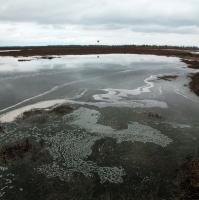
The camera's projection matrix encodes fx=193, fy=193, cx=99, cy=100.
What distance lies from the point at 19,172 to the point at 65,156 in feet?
8.75

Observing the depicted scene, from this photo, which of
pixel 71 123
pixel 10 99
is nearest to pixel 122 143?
pixel 71 123

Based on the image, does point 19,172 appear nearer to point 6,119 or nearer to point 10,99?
point 6,119

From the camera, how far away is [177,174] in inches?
397

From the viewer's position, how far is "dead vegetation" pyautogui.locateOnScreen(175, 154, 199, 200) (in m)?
8.76

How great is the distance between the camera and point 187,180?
955 centimetres

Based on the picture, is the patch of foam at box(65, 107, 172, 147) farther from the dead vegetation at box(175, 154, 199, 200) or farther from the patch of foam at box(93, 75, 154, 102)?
the patch of foam at box(93, 75, 154, 102)

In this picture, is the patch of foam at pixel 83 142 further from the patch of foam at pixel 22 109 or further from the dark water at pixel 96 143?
the patch of foam at pixel 22 109

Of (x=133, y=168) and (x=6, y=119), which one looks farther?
(x=6, y=119)

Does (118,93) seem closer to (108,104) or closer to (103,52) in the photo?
(108,104)

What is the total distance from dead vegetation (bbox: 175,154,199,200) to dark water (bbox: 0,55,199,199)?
0.35 m

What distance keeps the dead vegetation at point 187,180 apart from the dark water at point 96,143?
0.35 meters

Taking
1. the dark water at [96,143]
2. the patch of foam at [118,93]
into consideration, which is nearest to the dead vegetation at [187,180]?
the dark water at [96,143]

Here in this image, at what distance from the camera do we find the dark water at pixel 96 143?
9.30 metres

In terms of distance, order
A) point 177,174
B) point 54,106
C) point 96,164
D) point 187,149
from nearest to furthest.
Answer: point 177,174, point 96,164, point 187,149, point 54,106
